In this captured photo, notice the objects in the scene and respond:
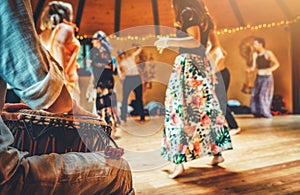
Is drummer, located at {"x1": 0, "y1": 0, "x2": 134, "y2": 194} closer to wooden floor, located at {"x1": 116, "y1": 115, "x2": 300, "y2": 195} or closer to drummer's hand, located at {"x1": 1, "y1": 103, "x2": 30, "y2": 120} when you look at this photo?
drummer's hand, located at {"x1": 1, "y1": 103, "x2": 30, "y2": 120}

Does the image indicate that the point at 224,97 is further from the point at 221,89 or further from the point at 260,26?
the point at 260,26

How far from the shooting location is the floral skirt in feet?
6.61

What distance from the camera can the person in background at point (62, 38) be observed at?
265 cm

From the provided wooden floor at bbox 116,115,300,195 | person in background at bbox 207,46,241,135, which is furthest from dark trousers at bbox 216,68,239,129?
wooden floor at bbox 116,115,300,195

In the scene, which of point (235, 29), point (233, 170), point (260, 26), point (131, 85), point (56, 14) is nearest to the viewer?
point (233, 170)

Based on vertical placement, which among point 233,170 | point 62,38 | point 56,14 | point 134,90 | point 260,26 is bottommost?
point 233,170

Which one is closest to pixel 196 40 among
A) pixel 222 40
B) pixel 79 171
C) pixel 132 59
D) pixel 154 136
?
pixel 79 171

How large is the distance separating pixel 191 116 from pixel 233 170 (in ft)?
1.59

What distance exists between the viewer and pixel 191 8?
2162 millimetres

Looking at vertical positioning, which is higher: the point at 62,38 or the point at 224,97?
the point at 62,38

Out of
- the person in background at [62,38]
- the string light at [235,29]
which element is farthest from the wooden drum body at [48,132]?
the string light at [235,29]

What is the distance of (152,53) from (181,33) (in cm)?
481

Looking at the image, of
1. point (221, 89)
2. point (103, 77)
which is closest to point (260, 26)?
point (221, 89)

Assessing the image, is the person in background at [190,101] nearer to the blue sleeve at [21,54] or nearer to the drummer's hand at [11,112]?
the drummer's hand at [11,112]
